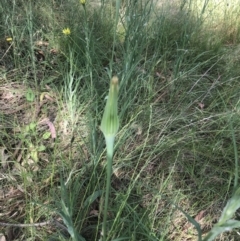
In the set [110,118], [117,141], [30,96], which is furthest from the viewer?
[30,96]

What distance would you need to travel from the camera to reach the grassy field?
984 millimetres

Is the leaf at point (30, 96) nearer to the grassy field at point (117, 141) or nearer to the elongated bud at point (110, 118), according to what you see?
the grassy field at point (117, 141)

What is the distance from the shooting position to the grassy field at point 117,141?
98 cm

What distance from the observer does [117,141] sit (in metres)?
1.16

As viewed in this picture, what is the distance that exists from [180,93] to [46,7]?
0.96m

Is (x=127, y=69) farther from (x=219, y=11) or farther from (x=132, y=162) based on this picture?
(x=219, y=11)

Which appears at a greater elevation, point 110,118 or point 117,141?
point 110,118

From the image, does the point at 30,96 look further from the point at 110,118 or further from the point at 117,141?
the point at 110,118

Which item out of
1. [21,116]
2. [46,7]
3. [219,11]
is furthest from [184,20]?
[21,116]

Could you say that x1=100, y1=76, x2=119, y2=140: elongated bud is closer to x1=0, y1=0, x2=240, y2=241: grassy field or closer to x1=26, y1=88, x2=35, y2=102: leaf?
x1=0, y1=0, x2=240, y2=241: grassy field

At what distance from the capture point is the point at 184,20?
1.96 metres

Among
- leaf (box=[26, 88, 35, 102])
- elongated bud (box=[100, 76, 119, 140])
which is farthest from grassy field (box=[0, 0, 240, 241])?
elongated bud (box=[100, 76, 119, 140])

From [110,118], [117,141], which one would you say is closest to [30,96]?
[117,141]

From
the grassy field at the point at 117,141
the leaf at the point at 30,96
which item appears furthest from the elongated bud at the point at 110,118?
the leaf at the point at 30,96
